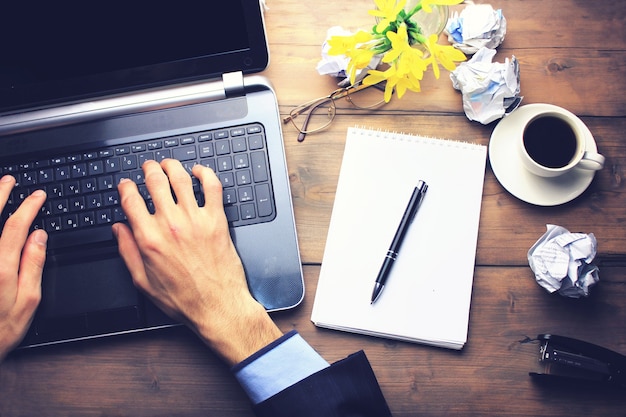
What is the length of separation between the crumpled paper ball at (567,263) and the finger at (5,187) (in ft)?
2.45

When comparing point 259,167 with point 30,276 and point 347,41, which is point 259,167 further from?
point 30,276

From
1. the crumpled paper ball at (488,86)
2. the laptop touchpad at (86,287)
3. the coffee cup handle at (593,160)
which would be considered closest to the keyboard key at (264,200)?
the laptop touchpad at (86,287)

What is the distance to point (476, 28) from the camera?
2.50 feet

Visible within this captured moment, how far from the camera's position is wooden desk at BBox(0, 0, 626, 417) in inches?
29.7

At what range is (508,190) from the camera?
0.76 m

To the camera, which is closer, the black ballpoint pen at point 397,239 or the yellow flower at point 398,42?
the yellow flower at point 398,42

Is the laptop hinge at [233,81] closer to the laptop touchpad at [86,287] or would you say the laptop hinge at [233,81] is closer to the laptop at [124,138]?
the laptop at [124,138]

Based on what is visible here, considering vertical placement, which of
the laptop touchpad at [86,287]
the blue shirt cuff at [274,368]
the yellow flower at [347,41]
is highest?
the yellow flower at [347,41]

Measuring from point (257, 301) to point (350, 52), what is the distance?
0.36 metres

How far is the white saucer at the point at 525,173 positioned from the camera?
0.76 m

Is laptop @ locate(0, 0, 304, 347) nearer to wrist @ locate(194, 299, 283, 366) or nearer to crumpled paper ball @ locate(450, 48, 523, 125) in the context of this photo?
wrist @ locate(194, 299, 283, 366)

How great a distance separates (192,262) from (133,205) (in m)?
0.11

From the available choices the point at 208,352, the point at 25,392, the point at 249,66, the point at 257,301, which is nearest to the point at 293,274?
the point at 257,301

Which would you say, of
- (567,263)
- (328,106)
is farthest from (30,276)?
(567,263)
